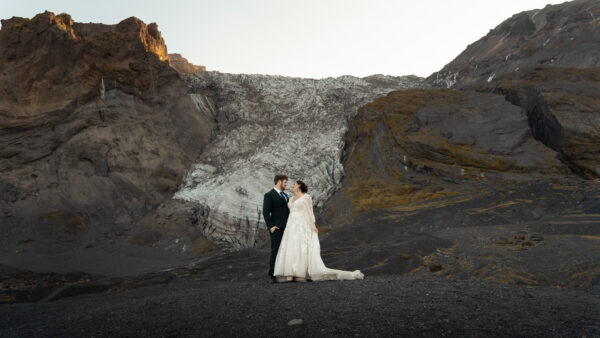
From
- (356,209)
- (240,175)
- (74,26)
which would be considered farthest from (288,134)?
(74,26)

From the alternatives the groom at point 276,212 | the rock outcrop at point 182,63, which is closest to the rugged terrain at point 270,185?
the groom at point 276,212

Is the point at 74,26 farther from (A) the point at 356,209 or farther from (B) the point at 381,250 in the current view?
(B) the point at 381,250

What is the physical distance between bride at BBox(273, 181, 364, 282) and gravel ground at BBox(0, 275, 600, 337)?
3.28 ft

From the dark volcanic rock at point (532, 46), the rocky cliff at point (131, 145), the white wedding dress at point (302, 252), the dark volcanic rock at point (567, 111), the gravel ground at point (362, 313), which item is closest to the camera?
the gravel ground at point (362, 313)

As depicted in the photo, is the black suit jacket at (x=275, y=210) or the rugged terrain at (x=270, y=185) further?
the black suit jacket at (x=275, y=210)

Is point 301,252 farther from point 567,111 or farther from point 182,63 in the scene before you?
point 182,63

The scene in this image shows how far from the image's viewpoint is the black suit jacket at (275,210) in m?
7.93

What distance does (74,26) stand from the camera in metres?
24.4

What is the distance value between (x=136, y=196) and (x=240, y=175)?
229 inches

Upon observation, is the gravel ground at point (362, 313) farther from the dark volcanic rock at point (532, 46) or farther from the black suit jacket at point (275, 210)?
the dark volcanic rock at point (532, 46)

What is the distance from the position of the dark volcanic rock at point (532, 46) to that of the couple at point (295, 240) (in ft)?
85.5

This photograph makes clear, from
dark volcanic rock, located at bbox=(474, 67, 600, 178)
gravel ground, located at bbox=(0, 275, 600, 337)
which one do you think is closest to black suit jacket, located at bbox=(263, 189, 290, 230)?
gravel ground, located at bbox=(0, 275, 600, 337)

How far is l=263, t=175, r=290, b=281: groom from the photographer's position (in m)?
7.93

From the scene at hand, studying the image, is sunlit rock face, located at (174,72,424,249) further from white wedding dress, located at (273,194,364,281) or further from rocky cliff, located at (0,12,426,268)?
white wedding dress, located at (273,194,364,281)
